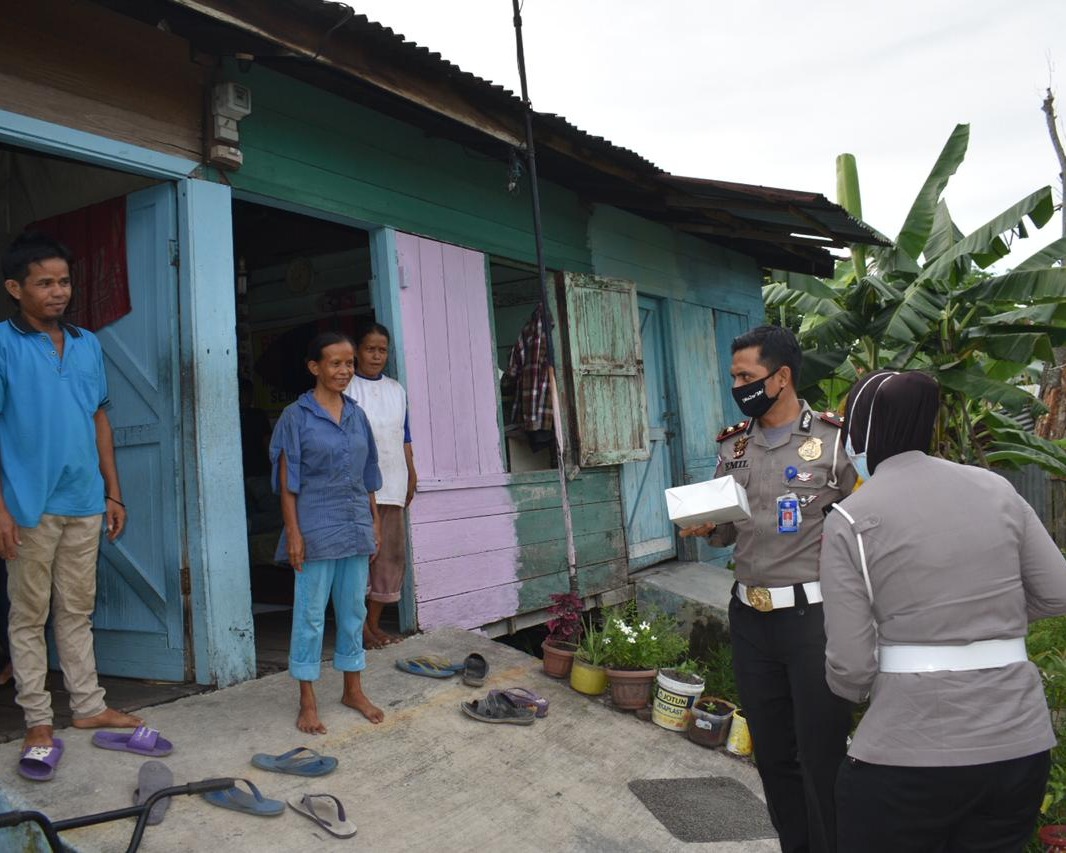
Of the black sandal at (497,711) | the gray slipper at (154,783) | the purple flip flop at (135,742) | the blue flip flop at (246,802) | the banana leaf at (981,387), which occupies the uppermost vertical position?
the banana leaf at (981,387)

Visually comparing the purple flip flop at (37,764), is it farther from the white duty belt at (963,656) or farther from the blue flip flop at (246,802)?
the white duty belt at (963,656)

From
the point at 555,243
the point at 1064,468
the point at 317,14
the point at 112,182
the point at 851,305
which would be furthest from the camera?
the point at 1064,468

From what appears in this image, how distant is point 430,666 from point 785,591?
7.61 feet

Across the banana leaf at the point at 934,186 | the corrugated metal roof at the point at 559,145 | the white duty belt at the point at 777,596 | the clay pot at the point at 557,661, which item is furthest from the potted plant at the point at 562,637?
the banana leaf at the point at 934,186

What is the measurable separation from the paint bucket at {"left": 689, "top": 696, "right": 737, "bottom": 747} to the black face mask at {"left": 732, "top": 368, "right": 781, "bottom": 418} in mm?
2093

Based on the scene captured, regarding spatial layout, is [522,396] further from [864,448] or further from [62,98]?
[864,448]

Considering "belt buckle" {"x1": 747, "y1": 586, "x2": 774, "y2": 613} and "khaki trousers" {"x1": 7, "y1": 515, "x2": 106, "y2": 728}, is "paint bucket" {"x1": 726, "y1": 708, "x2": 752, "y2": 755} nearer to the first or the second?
"belt buckle" {"x1": 747, "y1": 586, "x2": 774, "y2": 613}

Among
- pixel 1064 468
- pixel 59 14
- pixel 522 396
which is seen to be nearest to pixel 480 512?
pixel 522 396

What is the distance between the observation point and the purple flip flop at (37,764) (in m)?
2.99

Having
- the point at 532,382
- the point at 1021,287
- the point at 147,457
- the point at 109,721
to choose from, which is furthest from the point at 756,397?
the point at 1021,287

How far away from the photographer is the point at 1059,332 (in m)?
8.45

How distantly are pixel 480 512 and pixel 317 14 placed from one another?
120 inches

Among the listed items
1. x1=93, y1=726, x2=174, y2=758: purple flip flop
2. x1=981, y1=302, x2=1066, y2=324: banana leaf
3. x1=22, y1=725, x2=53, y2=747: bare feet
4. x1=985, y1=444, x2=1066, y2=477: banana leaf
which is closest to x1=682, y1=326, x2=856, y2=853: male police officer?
x1=93, y1=726, x2=174, y2=758: purple flip flop

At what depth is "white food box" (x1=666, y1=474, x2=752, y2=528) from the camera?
288cm
